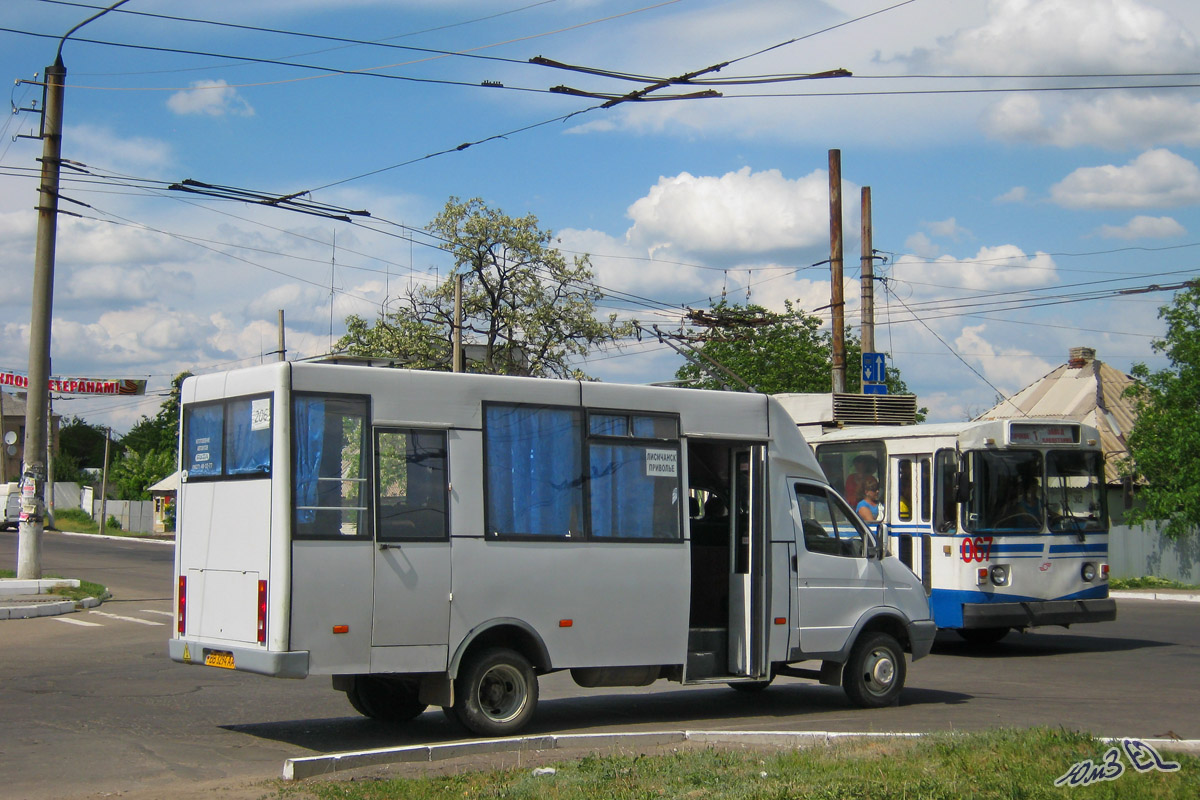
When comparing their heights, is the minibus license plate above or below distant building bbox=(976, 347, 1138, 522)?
below

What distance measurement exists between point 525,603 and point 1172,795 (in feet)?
15.3

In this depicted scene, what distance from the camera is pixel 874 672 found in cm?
1130

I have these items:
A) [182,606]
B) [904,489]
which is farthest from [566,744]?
[904,489]

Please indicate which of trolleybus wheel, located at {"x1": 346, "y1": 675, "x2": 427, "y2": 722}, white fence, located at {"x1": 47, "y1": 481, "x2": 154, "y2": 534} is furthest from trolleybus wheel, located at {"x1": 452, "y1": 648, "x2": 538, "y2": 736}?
white fence, located at {"x1": 47, "y1": 481, "x2": 154, "y2": 534}

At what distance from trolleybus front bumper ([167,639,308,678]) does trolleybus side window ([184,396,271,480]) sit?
124 cm

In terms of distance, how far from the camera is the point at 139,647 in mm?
15773

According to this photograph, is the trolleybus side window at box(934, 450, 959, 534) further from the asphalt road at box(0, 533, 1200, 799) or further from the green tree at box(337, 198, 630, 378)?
the green tree at box(337, 198, 630, 378)

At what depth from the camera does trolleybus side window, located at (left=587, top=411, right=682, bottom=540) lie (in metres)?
10.0

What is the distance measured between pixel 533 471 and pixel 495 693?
1716mm

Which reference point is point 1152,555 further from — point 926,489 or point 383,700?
point 383,700

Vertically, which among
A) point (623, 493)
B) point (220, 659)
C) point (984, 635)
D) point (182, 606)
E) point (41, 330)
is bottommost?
point (984, 635)

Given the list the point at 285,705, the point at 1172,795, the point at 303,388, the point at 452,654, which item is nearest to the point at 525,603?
the point at 452,654

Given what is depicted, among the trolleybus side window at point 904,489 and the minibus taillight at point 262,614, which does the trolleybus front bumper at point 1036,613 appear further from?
the minibus taillight at point 262,614

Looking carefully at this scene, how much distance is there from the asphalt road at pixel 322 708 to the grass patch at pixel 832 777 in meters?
1.55
